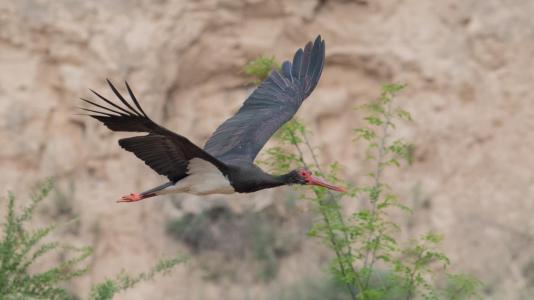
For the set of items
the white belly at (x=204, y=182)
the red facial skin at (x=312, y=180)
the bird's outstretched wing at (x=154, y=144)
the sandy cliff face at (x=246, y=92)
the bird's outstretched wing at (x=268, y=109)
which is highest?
the sandy cliff face at (x=246, y=92)

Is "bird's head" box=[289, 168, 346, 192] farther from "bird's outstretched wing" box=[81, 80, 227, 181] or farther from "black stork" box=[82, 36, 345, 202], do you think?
"bird's outstretched wing" box=[81, 80, 227, 181]

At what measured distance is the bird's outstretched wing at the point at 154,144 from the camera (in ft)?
18.5

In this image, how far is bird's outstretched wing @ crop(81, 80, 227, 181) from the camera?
18.5ft

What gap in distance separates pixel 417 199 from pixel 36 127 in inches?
175

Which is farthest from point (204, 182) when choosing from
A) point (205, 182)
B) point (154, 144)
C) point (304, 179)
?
point (154, 144)

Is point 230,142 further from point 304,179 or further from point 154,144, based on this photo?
point 154,144

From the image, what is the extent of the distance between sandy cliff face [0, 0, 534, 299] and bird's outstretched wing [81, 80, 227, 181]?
5.20 meters

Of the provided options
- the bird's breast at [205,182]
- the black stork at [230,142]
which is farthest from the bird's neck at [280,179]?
the bird's breast at [205,182]

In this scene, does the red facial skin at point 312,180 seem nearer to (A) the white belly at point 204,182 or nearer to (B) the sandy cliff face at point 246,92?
(A) the white belly at point 204,182

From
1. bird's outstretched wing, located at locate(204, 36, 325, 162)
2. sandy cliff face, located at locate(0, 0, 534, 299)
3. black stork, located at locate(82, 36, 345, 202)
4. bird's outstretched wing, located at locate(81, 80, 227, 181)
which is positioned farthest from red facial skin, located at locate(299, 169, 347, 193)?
sandy cliff face, located at locate(0, 0, 534, 299)

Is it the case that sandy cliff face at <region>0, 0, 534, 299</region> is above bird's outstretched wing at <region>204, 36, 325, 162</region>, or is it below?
above

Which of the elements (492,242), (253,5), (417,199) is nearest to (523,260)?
(492,242)

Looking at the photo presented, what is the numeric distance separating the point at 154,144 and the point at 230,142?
1.47 m

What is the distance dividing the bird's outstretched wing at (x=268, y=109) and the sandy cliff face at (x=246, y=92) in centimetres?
365
